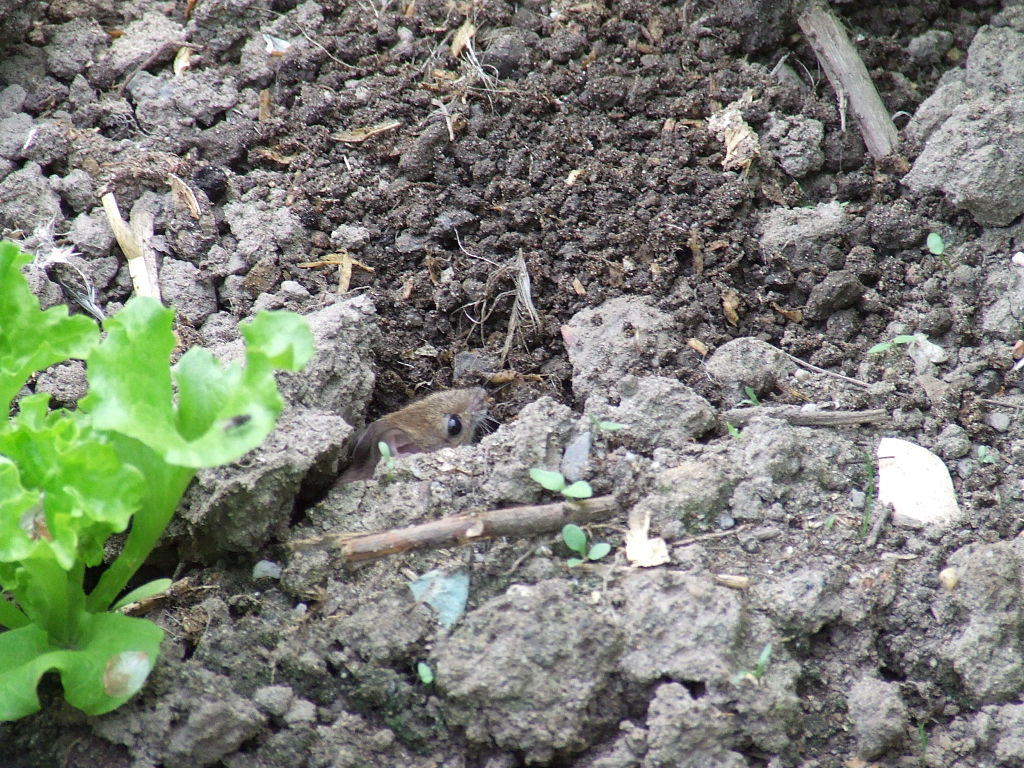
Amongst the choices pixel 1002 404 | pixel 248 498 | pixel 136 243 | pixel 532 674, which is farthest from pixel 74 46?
pixel 1002 404

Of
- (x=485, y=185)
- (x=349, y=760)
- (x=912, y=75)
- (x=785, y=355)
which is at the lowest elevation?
(x=349, y=760)

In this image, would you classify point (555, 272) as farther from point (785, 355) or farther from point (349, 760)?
point (349, 760)

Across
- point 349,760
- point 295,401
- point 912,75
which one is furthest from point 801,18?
point 349,760

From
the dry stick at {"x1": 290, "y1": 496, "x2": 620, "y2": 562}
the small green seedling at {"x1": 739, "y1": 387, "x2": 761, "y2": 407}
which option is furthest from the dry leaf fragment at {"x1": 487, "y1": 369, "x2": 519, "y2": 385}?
the dry stick at {"x1": 290, "y1": 496, "x2": 620, "y2": 562}

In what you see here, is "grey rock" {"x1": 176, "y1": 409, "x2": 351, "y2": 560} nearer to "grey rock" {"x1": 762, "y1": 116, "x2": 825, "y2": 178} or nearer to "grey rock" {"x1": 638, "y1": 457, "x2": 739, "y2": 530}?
"grey rock" {"x1": 638, "y1": 457, "x2": 739, "y2": 530}

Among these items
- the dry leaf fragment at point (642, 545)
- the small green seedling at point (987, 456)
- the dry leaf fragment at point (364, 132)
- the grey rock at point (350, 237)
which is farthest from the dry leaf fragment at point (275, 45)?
the small green seedling at point (987, 456)

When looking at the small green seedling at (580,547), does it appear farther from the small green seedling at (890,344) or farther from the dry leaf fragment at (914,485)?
the small green seedling at (890,344)
